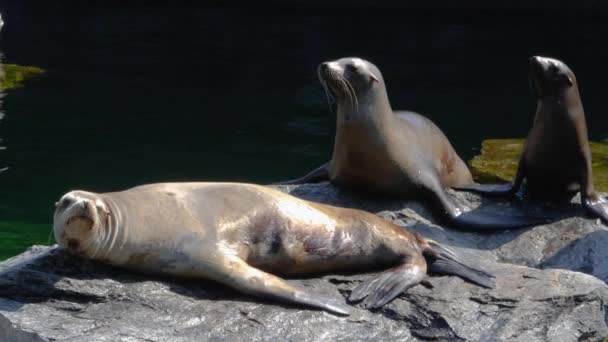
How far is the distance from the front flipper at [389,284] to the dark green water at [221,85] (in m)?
4.10

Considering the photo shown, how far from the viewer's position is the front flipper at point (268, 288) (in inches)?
192

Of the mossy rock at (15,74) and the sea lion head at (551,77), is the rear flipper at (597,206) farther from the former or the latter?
the mossy rock at (15,74)

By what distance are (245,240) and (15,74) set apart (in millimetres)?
11167

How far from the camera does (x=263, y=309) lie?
15.9 ft

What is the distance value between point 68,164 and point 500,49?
9.25 metres

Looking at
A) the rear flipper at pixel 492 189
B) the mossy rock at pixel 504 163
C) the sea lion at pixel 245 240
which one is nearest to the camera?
the sea lion at pixel 245 240

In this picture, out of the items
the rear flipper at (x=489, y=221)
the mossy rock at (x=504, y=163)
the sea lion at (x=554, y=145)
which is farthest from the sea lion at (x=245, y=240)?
the mossy rock at (x=504, y=163)

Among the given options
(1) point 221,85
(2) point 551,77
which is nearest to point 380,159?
(2) point 551,77

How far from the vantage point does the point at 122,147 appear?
39.6ft

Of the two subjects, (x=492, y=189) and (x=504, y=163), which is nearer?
(x=492, y=189)

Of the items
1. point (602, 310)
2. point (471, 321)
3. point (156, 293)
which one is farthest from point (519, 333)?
point (156, 293)

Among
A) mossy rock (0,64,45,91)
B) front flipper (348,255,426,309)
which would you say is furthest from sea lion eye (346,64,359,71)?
mossy rock (0,64,45,91)

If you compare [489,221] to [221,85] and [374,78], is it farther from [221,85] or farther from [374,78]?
[221,85]

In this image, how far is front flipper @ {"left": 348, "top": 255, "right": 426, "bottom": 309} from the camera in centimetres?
504
